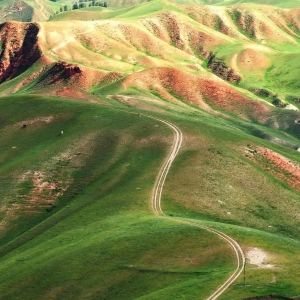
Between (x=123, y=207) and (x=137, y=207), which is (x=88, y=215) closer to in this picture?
(x=123, y=207)

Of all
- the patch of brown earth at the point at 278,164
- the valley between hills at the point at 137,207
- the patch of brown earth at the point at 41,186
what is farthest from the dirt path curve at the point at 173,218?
the patch of brown earth at the point at 41,186

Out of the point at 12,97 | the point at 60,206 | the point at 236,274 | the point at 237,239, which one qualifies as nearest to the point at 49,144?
the point at 60,206

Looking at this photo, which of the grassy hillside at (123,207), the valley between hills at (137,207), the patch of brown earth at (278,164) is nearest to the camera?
the valley between hills at (137,207)

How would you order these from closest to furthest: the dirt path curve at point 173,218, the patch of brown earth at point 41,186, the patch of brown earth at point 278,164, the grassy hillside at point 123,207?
1. the dirt path curve at point 173,218
2. the grassy hillside at point 123,207
3. the patch of brown earth at point 41,186
4. the patch of brown earth at point 278,164

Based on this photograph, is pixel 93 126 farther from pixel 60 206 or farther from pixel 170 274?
pixel 170 274

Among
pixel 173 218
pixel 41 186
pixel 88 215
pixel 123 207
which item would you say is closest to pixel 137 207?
pixel 123 207

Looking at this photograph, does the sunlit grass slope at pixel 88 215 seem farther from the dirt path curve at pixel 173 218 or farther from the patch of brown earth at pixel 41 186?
the dirt path curve at pixel 173 218
